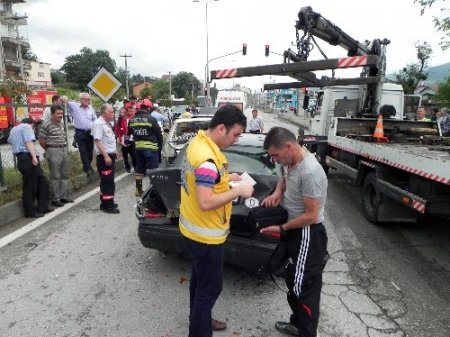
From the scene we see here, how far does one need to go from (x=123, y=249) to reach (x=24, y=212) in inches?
87.4

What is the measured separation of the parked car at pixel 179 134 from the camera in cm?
768

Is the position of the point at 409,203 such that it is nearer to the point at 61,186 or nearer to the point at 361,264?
the point at 361,264

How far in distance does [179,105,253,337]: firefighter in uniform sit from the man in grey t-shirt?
39 cm

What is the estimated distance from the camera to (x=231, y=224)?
365 centimetres

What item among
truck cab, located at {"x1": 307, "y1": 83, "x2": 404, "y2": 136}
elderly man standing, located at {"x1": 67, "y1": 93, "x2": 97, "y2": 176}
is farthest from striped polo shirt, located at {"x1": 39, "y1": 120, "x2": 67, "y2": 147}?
truck cab, located at {"x1": 307, "y1": 83, "x2": 404, "y2": 136}

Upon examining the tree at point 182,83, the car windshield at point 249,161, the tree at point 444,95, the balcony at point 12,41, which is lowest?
the car windshield at point 249,161

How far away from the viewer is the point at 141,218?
405cm

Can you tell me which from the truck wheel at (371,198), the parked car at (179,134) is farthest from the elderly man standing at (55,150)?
A: the truck wheel at (371,198)

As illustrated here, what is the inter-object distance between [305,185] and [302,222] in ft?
0.88

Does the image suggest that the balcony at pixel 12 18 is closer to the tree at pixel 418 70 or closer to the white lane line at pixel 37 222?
the tree at pixel 418 70

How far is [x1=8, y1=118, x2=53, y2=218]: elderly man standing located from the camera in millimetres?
5648

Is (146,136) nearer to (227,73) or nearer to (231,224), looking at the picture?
(227,73)

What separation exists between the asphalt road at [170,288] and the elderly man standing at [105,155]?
728 millimetres

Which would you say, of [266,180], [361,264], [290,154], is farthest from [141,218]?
[361,264]
